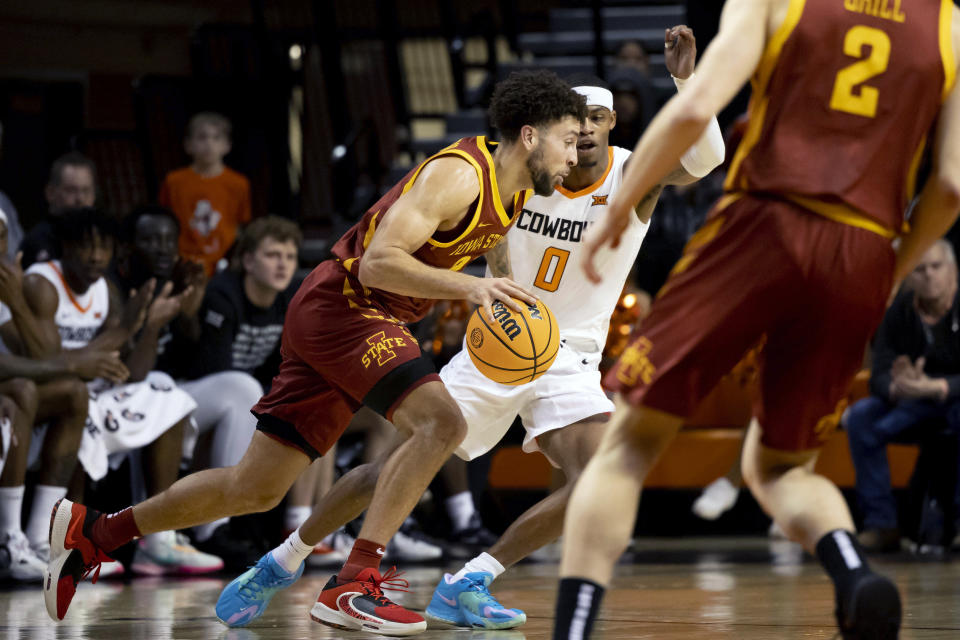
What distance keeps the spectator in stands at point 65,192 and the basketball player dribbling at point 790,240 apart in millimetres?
5332

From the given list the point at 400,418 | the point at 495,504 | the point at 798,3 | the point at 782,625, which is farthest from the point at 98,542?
the point at 495,504

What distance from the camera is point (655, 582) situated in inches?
231

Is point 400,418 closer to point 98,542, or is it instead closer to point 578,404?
point 578,404

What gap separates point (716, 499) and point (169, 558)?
10.9 ft

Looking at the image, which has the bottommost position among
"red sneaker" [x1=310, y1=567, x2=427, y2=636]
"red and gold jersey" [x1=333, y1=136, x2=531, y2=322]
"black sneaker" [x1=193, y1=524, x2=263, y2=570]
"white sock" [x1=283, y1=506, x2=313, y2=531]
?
"black sneaker" [x1=193, y1=524, x2=263, y2=570]

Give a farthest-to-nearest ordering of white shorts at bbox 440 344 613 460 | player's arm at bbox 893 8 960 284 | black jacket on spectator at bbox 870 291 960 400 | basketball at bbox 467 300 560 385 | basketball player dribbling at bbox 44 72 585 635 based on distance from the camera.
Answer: black jacket on spectator at bbox 870 291 960 400
white shorts at bbox 440 344 613 460
basketball at bbox 467 300 560 385
basketball player dribbling at bbox 44 72 585 635
player's arm at bbox 893 8 960 284

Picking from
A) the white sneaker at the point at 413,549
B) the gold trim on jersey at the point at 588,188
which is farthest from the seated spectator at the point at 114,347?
the gold trim on jersey at the point at 588,188

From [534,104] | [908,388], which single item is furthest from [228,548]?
[908,388]

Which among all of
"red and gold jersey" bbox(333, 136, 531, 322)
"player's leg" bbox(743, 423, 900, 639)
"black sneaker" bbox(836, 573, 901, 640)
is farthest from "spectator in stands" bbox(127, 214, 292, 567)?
"black sneaker" bbox(836, 573, 901, 640)

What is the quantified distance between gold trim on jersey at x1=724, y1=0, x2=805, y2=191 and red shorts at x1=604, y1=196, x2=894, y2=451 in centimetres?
11

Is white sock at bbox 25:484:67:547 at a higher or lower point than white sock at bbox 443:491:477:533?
higher

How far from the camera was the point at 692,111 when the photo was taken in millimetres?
2621

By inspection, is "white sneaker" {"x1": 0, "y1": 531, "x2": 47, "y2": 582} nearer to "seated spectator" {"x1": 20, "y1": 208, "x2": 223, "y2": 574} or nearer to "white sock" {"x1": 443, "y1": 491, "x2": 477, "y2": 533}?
"seated spectator" {"x1": 20, "y1": 208, "x2": 223, "y2": 574}

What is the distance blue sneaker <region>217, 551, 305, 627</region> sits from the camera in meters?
4.29
